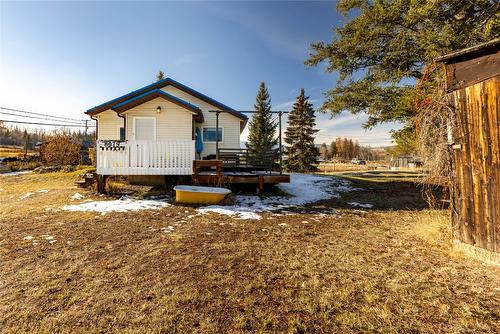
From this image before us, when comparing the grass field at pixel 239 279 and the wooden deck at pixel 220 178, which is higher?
the wooden deck at pixel 220 178

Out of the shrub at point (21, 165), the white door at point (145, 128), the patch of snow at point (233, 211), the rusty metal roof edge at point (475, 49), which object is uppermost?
the white door at point (145, 128)

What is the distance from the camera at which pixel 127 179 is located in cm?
1223

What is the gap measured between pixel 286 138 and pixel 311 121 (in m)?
3.99

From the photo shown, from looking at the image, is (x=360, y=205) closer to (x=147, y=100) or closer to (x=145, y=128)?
(x=145, y=128)

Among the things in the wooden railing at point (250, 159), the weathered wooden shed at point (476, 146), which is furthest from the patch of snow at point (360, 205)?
the weathered wooden shed at point (476, 146)

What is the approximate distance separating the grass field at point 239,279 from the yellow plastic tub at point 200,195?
2225 mm

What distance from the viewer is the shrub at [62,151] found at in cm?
2091

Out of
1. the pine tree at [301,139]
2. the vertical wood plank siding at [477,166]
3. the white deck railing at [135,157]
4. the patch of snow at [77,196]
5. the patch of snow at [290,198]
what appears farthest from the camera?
the pine tree at [301,139]

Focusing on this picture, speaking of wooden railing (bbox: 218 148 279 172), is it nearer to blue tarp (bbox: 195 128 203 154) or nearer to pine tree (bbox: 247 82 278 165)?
blue tarp (bbox: 195 128 203 154)

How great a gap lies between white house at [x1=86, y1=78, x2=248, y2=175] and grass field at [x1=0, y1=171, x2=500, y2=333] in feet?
12.0

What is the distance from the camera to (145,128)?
1100 cm

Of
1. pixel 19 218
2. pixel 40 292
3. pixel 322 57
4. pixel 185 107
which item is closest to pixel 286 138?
pixel 322 57

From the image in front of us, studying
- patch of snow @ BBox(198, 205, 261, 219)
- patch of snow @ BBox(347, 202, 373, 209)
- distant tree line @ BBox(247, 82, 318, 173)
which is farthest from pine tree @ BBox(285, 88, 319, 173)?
patch of snow @ BBox(198, 205, 261, 219)

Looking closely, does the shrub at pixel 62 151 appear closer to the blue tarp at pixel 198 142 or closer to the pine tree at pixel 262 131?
the blue tarp at pixel 198 142
